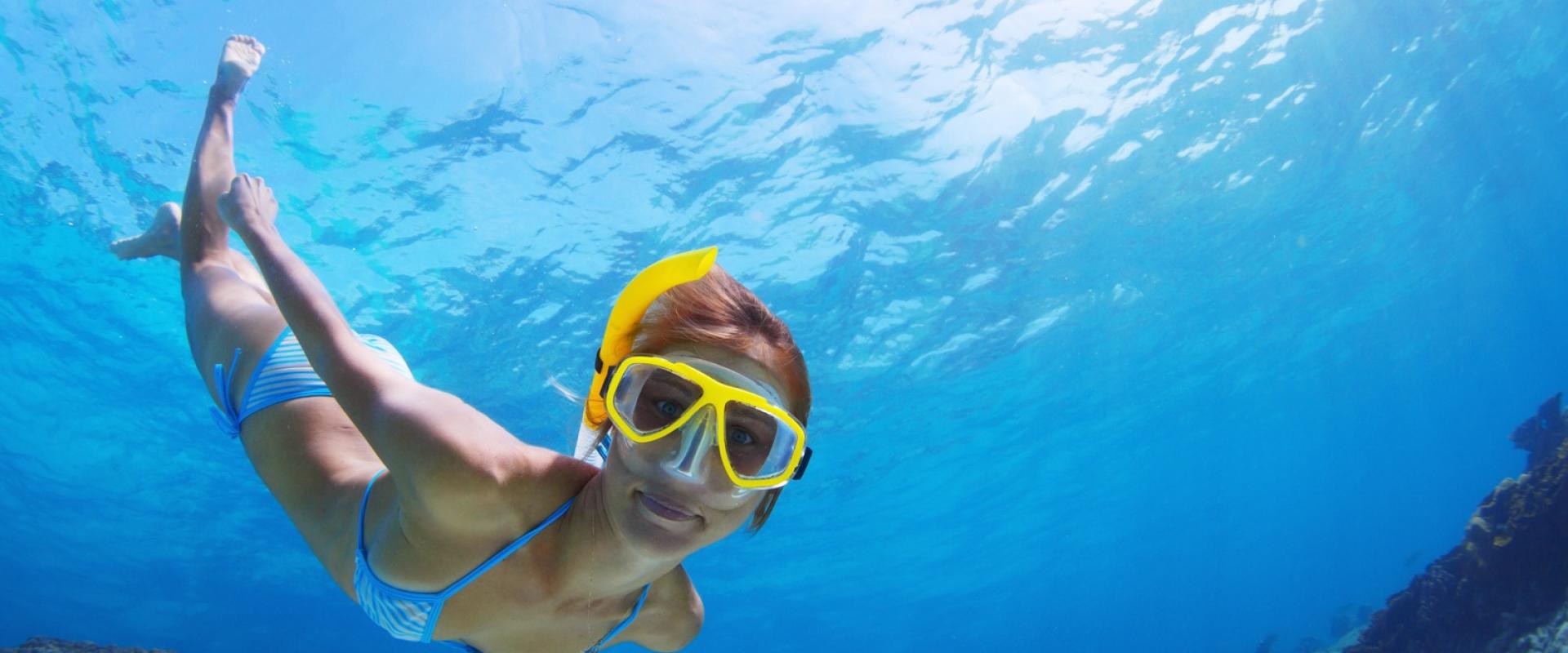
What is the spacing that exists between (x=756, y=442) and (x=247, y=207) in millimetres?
2755

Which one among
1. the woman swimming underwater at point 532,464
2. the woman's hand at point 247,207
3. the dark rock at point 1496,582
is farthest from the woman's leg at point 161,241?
the dark rock at point 1496,582

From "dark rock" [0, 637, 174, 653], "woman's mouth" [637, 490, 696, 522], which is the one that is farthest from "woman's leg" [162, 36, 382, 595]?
"dark rock" [0, 637, 174, 653]

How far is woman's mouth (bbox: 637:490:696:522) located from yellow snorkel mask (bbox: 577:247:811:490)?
0.40 ft

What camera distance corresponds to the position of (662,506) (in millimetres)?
2629

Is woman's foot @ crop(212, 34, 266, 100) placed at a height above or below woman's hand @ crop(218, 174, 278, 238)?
above

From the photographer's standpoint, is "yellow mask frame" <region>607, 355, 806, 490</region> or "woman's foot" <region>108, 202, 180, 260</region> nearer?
"yellow mask frame" <region>607, 355, 806, 490</region>

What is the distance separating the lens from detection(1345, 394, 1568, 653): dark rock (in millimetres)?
9891

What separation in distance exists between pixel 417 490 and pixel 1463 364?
7005 centimetres

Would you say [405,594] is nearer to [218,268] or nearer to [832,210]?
[218,268]

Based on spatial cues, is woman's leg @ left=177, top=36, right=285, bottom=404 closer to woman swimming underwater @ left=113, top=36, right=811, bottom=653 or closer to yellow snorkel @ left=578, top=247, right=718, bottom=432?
woman swimming underwater @ left=113, top=36, right=811, bottom=653

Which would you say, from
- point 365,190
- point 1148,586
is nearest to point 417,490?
point 365,190

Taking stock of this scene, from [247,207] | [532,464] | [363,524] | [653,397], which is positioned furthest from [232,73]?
[653,397]

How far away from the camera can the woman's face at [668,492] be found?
2.62m

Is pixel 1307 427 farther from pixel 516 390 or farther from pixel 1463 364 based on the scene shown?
pixel 516 390
